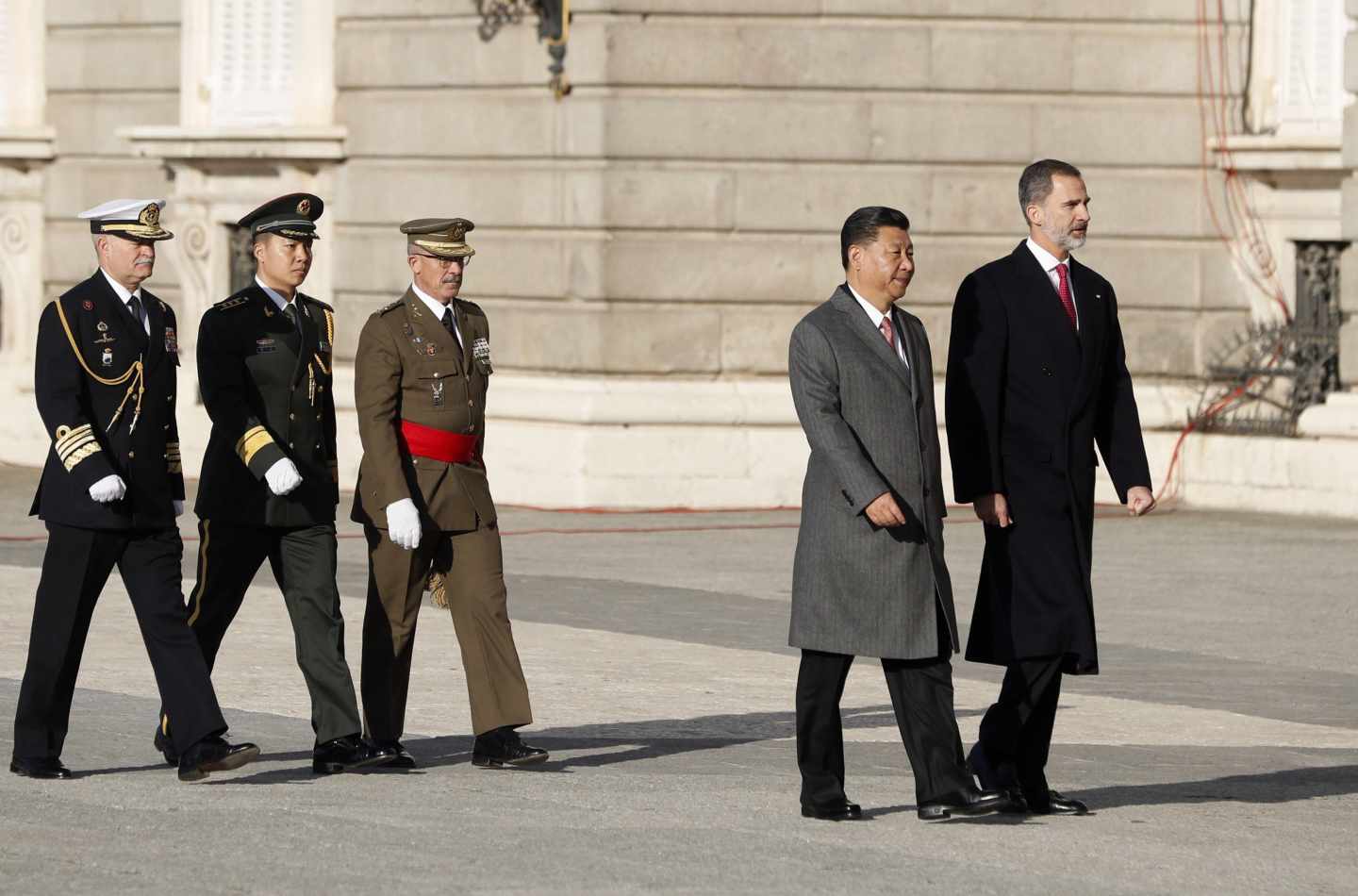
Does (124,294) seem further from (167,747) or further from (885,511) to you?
(885,511)

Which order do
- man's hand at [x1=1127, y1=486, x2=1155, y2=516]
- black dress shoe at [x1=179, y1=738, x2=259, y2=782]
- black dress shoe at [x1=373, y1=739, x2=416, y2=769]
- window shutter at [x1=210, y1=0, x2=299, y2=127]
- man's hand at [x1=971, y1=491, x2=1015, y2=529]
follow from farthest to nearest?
window shutter at [x1=210, y1=0, x2=299, y2=127] < black dress shoe at [x1=373, y1=739, x2=416, y2=769] < black dress shoe at [x1=179, y1=738, x2=259, y2=782] < man's hand at [x1=1127, y1=486, x2=1155, y2=516] < man's hand at [x1=971, y1=491, x2=1015, y2=529]

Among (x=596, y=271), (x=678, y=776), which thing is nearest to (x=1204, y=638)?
(x=678, y=776)

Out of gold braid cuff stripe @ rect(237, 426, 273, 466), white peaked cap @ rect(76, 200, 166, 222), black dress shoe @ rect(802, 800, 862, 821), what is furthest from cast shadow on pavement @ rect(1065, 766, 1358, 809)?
white peaked cap @ rect(76, 200, 166, 222)

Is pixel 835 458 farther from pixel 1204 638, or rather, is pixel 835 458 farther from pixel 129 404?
pixel 1204 638

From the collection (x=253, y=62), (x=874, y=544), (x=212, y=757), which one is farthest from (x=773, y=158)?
(x=874, y=544)

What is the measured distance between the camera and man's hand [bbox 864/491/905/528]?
7574mm

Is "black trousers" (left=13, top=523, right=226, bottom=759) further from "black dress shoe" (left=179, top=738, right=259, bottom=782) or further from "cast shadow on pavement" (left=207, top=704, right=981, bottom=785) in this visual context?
"cast shadow on pavement" (left=207, top=704, right=981, bottom=785)

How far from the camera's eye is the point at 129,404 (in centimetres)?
841

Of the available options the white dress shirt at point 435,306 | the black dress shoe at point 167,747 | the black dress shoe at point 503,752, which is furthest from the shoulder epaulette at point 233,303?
the black dress shoe at point 503,752

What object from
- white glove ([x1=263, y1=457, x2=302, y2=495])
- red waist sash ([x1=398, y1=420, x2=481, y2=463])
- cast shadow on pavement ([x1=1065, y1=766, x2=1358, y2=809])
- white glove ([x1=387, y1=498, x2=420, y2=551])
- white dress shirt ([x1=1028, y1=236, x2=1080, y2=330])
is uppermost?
white dress shirt ([x1=1028, y1=236, x2=1080, y2=330])

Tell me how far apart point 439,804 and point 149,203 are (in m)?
2.00

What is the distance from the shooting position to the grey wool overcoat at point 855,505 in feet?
25.3

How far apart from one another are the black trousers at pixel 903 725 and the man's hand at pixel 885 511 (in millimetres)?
400

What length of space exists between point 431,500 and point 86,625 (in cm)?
110
